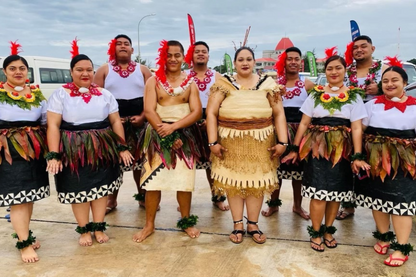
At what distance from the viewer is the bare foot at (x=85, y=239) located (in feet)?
11.2

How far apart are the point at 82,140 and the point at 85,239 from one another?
1013 mm

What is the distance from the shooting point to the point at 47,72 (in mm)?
13789

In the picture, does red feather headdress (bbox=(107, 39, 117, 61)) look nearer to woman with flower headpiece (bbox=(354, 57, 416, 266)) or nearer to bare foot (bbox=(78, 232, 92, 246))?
bare foot (bbox=(78, 232, 92, 246))

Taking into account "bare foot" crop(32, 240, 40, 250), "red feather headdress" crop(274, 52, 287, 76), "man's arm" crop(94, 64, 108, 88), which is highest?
"red feather headdress" crop(274, 52, 287, 76)

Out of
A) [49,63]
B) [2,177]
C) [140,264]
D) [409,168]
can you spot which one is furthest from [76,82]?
[49,63]

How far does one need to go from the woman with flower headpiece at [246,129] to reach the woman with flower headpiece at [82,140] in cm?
94

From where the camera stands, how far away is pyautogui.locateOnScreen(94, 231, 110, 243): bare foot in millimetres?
3492

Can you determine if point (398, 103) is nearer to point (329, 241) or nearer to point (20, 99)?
point (329, 241)

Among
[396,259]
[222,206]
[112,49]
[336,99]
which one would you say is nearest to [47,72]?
[112,49]

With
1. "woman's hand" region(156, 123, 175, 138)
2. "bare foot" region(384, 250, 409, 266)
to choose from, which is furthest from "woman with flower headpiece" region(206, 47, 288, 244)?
"bare foot" region(384, 250, 409, 266)

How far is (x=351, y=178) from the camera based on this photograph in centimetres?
322

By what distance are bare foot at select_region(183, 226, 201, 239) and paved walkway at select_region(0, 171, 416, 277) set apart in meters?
0.05

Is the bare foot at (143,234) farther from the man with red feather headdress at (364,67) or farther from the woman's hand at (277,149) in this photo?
the man with red feather headdress at (364,67)

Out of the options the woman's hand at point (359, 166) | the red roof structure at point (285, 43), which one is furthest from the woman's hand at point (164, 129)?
the red roof structure at point (285, 43)
